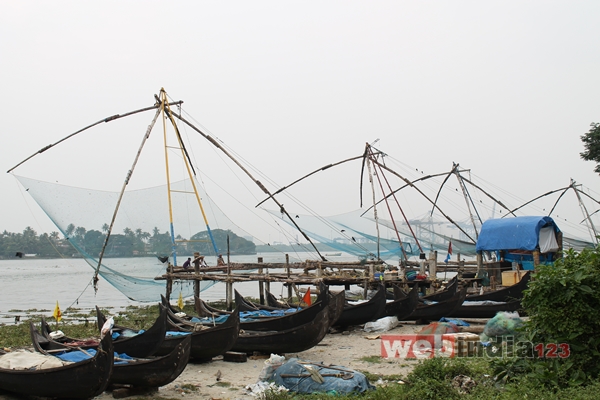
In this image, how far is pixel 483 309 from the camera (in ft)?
39.1

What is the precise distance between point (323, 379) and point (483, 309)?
6801mm

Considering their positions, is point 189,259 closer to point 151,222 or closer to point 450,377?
point 151,222

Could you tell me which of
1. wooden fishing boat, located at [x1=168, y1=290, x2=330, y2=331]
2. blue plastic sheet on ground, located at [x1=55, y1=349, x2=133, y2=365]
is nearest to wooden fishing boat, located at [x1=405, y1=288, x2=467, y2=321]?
wooden fishing boat, located at [x1=168, y1=290, x2=330, y2=331]

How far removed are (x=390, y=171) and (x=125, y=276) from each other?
335 inches

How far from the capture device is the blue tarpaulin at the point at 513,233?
13.4 metres

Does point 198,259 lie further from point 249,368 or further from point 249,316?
point 249,368

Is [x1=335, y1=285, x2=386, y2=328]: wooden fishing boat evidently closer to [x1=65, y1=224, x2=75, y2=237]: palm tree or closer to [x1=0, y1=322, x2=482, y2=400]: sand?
[x1=0, y1=322, x2=482, y2=400]: sand

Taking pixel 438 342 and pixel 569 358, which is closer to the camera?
pixel 569 358

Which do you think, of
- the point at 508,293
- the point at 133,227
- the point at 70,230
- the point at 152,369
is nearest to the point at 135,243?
the point at 133,227

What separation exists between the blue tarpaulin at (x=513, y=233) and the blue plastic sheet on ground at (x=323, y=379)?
28.3 feet

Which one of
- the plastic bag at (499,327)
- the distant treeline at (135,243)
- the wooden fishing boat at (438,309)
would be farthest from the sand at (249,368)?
the distant treeline at (135,243)

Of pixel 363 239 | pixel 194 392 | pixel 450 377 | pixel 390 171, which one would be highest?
pixel 390 171

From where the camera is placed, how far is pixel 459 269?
16.9m

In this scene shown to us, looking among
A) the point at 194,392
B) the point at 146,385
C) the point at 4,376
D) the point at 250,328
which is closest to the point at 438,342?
the point at 250,328
